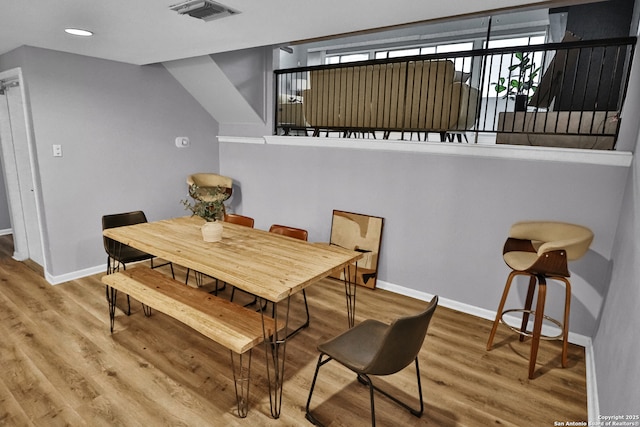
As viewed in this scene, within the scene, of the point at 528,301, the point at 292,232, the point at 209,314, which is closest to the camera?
the point at 209,314

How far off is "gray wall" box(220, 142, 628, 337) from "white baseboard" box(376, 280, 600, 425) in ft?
0.17

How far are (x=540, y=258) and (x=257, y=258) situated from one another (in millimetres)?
1893

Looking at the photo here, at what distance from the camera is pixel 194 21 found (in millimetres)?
2615

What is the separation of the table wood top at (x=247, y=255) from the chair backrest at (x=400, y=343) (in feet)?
1.90

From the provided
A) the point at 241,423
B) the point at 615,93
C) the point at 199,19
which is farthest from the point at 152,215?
the point at 615,93

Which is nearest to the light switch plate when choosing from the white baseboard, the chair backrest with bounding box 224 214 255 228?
the chair backrest with bounding box 224 214 255 228

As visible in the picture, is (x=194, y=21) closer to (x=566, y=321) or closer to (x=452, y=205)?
(x=452, y=205)

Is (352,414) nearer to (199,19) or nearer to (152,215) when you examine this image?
(199,19)

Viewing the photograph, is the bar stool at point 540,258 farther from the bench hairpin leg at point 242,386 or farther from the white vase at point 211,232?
the white vase at point 211,232

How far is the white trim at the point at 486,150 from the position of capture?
2697mm

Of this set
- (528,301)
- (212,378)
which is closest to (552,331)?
(528,301)

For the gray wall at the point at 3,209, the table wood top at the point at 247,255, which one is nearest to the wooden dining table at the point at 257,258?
the table wood top at the point at 247,255

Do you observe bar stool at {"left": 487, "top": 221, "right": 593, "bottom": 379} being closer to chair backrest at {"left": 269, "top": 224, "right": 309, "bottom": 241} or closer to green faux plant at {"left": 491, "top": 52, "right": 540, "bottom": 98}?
green faux plant at {"left": 491, "top": 52, "right": 540, "bottom": 98}

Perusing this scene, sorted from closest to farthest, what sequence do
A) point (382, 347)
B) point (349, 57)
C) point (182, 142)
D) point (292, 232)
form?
point (382, 347) → point (292, 232) → point (182, 142) → point (349, 57)
